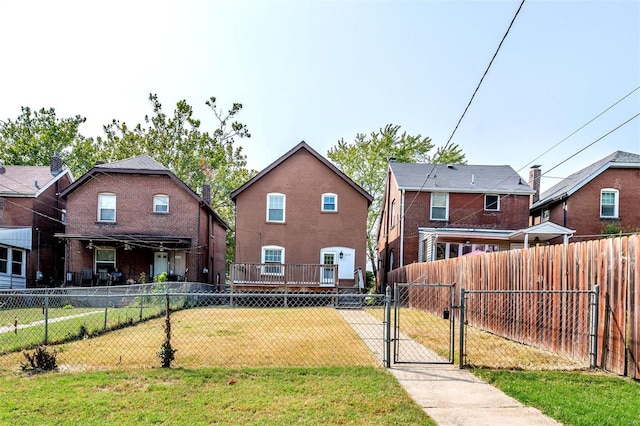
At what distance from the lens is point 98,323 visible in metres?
12.0

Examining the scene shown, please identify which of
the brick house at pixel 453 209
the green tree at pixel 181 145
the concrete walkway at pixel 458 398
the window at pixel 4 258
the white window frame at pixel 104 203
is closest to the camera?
the concrete walkway at pixel 458 398

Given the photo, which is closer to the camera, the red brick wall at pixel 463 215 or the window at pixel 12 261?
the window at pixel 12 261

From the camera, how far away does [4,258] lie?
2348 cm

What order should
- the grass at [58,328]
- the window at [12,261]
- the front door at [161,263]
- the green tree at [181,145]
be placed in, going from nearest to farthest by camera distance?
the grass at [58,328]
the window at [12,261]
the front door at [161,263]
the green tree at [181,145]

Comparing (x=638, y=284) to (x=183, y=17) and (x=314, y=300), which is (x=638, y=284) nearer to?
(x=183, y=17)

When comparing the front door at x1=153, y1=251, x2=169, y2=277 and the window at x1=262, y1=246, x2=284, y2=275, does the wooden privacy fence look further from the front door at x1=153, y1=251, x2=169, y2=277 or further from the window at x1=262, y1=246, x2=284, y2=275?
the front door at x1=153, y1=251, x2=169, y2=277

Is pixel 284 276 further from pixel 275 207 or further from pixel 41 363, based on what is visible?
pixel 41 363

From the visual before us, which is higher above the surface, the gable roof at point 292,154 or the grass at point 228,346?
the gable roof at point 292,154

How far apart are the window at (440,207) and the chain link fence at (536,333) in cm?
1385

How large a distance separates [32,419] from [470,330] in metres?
9.56

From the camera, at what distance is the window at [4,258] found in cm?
2328

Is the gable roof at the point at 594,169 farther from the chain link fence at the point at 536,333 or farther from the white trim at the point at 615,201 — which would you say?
the chain link fence at the point at 536,333

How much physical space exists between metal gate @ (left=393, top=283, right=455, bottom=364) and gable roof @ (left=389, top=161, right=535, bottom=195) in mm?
7171

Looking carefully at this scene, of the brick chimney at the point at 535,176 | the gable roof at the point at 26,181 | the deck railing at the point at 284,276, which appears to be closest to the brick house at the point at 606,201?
the brick chimney at the point at 535,176
